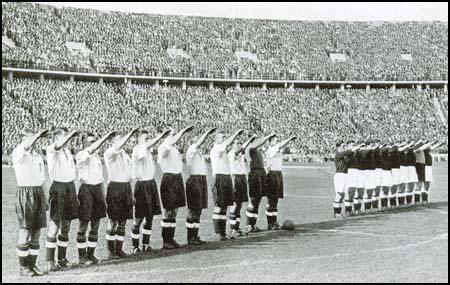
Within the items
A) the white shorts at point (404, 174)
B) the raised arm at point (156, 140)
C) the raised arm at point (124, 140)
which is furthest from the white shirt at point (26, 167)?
the white shorts at point (404, 174)

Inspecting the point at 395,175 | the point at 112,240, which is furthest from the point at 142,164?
the point at 395,175

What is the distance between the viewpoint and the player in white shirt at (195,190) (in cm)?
1167

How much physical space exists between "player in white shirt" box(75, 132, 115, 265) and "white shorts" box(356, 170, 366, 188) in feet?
27.6

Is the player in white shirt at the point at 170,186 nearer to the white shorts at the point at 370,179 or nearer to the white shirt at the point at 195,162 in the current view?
the white shirt at the point at 195,162

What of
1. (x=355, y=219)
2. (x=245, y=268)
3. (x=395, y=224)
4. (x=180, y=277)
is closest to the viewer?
(x=180, y=277)

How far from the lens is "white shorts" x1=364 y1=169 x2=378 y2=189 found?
1706cm

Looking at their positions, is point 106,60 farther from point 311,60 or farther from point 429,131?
point 429,131

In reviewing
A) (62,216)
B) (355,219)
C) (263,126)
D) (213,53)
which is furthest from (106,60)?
(62,216)

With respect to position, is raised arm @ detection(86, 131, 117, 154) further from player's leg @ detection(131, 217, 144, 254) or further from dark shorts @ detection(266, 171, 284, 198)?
dark shorts @ detection(266, 171, 284, 198)

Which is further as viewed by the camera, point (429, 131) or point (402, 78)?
point (402, 78)

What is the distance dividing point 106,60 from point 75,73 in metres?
3.02

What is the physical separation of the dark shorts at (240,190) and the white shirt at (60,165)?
13.5 feet

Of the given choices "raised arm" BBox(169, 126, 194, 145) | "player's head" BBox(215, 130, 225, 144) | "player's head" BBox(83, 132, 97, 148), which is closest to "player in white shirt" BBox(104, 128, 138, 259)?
"player's head" BBox(83, 132, 97, 148)

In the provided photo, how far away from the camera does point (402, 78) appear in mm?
57312
